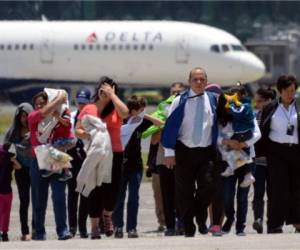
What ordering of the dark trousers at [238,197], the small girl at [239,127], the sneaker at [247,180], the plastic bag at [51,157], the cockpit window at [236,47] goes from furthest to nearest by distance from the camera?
the cockpit window at [236,47]
the dark trousers at [238,197]
the sneaker at [247,180]
the small girl at [239,127]
the plastic bag at [51,157]

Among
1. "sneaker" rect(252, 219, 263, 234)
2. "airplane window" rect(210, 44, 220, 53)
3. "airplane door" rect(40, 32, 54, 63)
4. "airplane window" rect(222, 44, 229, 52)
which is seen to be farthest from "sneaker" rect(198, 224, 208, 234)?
"airplane door" rect(40, 32, 54, 63)

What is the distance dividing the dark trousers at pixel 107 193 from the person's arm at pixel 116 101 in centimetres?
50

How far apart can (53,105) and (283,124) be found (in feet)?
7.78

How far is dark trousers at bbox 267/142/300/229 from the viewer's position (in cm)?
1538

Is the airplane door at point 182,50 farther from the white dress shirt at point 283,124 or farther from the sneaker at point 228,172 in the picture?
the sneaker at point 228,172

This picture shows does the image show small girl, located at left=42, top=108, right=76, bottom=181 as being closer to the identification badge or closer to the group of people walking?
the group of people walking

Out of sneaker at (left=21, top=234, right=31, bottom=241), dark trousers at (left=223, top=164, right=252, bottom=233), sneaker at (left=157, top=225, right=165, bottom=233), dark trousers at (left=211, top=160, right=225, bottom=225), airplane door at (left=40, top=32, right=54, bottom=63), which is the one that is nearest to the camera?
dark trousers at (left=211, top=160, right=225, bottom=225)

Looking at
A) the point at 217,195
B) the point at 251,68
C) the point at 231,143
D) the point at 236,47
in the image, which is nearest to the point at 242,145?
the point at 231,143

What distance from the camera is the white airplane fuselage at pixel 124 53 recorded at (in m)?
52.4

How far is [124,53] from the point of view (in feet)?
177

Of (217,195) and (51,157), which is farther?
(51,157)

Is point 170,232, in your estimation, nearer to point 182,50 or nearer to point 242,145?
point 242,145

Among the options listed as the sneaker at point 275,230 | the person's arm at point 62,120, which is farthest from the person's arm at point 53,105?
the sneaker at point 275,230

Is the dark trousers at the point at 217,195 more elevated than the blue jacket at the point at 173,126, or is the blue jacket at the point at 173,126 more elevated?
the blue jacket at the point at 173,126
